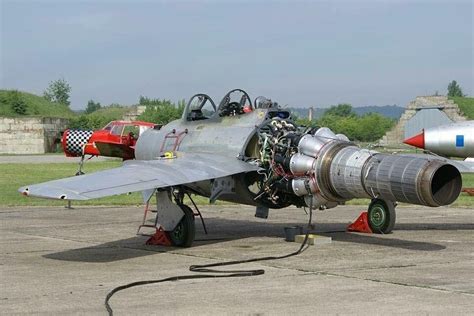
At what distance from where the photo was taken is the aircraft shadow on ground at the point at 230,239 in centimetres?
1435

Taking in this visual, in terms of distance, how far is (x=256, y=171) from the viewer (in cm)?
1548

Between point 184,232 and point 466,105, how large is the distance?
79.8 meters

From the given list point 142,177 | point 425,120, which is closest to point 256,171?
point 142,177

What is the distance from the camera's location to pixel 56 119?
82.9 m

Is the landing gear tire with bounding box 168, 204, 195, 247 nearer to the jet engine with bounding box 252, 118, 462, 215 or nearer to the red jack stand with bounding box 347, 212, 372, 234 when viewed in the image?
the jet engine with bounding box 252, 118, 462, 215

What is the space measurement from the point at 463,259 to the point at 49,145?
7197cm

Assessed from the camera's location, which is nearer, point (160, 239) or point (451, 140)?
point (160, 239)

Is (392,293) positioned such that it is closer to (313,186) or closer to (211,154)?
(313,186)

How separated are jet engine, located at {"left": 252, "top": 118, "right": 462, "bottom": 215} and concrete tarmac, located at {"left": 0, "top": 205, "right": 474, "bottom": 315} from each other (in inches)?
39.8

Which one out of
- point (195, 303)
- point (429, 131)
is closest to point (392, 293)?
point (195, 303)

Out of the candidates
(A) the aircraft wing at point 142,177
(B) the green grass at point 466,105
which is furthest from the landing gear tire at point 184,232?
(B) the green grass at point 466,105

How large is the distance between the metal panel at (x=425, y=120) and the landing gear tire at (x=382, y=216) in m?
31.4

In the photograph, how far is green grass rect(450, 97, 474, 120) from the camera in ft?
286

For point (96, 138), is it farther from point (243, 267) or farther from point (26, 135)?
point (26, 135)
